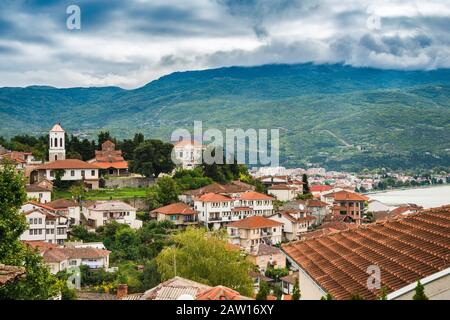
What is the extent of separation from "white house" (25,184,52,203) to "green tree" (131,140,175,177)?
796 centimetres

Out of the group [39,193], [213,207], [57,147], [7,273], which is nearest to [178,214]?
[213,207]

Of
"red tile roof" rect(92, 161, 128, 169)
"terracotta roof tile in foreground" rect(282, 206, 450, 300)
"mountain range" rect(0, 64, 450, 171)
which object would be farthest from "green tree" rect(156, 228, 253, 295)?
"mountain range" rect(0, 64, 450, 171)

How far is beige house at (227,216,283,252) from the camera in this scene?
44.3 m

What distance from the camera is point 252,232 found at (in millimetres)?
44281

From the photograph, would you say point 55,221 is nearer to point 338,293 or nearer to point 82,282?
point 82,282

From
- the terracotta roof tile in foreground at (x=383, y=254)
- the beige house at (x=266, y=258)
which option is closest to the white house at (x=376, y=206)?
the beige house at (x=266, y=258)

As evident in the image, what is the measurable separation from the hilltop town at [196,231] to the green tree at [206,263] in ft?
0.17

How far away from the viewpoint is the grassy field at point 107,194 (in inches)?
1722

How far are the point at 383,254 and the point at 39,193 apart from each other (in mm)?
37562

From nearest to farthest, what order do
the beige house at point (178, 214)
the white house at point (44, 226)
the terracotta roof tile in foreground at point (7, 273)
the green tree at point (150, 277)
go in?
the terracotta roof tile in foreground at point (7, 273) → the green tree at point (150, 277) → the white house at point (44, 226) → the beige house at point (178, 214)

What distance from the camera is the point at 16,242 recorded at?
46.1ft

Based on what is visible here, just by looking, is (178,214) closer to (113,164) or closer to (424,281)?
(113,164)

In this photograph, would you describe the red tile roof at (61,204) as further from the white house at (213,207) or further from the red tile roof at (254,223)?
the red tile roof at (254,223)

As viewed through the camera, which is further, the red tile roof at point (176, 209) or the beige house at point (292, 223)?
the beige house at point (292, 223)
